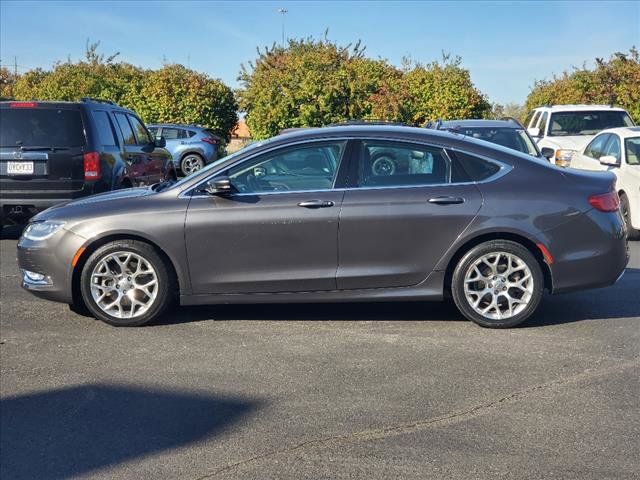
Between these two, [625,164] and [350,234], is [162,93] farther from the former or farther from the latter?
[350,234]

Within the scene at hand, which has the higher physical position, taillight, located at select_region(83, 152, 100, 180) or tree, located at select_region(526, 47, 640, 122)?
tree, located at select_region(526, 47, 640, 122)

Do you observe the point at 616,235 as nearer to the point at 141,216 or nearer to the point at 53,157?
the point at 141,216

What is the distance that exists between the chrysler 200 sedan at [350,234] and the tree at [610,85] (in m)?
18.4

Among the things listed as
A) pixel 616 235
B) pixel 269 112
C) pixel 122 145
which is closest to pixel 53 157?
pixel 122 145

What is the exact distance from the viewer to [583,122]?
18.4 m

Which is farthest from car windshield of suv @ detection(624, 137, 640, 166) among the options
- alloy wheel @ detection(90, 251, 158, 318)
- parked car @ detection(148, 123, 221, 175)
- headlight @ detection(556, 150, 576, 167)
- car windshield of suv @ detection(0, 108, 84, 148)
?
parked car @ detection(148, 123, 221, 175)

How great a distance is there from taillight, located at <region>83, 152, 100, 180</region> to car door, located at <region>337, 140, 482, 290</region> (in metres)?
5.08

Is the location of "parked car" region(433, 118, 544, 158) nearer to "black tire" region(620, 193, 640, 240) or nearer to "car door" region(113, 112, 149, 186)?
"black tire" region(620, 193, 640, 240)

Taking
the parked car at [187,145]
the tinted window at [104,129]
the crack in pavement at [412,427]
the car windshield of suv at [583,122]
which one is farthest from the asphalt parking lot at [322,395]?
the parked car at [187,145]

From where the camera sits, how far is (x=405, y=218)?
6.48m

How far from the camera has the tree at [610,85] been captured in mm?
24000

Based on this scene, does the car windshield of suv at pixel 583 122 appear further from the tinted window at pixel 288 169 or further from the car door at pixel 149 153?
the tinted window at pixel 288 169

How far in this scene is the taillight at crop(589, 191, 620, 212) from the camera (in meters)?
6.60

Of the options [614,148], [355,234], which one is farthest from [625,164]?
[355,234]
